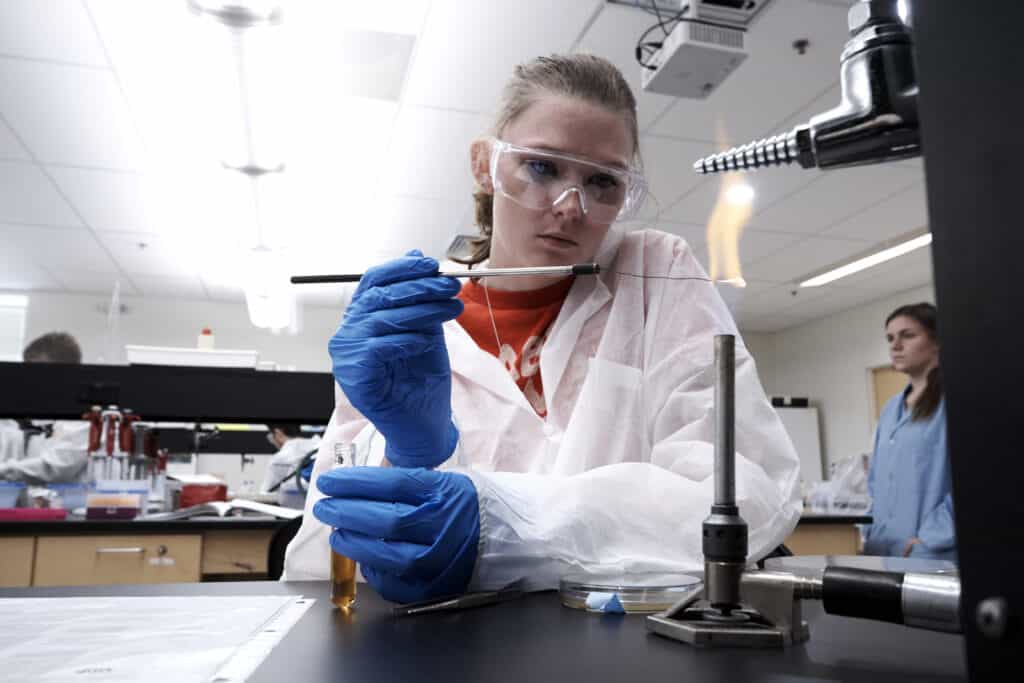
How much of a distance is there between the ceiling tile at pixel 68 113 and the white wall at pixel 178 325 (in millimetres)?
3201

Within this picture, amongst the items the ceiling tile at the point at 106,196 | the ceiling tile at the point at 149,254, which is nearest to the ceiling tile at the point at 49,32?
the ceiling tile at the point at 106,196

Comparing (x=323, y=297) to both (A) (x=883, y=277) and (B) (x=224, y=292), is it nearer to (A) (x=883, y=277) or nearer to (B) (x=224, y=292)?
(B) (x=224, y=292)

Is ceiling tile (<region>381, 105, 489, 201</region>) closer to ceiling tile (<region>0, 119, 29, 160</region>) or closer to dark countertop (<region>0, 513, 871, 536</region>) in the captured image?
dark countertop (<region>0, 513, 871, 536</region>)

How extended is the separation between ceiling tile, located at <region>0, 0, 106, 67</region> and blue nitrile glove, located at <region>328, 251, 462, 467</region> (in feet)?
8.50

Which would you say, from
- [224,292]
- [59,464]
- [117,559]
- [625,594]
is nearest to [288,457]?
[59,464]

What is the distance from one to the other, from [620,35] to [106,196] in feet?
11.0

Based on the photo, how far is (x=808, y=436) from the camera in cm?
734

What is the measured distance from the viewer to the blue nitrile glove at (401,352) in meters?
0.87

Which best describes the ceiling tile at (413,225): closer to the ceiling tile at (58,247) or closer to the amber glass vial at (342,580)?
the ceiling tile at (58,247)

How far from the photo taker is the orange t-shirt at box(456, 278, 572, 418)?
1151mm

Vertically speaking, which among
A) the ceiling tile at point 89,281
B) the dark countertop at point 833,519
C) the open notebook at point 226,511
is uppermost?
the ceiling tile at point 89,281

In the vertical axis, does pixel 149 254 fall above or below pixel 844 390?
above

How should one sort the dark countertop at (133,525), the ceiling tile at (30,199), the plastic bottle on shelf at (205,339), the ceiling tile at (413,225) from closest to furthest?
the dark countertop at (133,525) → the ceiling tile at (30,199) → the ceiling tile at (413,225) → the plastic bottle on shelf at (205,339)

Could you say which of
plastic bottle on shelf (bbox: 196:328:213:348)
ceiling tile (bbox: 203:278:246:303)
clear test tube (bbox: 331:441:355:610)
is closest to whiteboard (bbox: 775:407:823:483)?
ceiling tile (bbox: 203:278:246:303)
